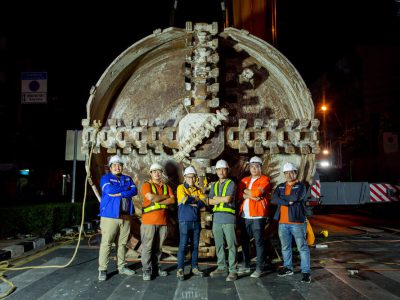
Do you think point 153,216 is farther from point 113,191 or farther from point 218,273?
point 218,273

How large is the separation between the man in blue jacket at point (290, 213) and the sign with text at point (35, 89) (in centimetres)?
661

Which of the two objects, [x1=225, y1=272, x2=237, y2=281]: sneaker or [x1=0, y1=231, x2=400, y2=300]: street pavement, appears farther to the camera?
[x1=225, y1=272, x2=237, y2=281]: sneaker

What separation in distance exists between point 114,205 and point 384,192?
23.8ft

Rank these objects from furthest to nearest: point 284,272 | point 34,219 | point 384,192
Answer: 1. point 384,192
2. point 34,219
3. point 284,272

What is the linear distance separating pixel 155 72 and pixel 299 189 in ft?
8.04

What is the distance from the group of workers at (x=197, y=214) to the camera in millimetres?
3883

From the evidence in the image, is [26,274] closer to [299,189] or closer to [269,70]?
[299,189]

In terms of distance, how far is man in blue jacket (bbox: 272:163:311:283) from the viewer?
3.96 meters

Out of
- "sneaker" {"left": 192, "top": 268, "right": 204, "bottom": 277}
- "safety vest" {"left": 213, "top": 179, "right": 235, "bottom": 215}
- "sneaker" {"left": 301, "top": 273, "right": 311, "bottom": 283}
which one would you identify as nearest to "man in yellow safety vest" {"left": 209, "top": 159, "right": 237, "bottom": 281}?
"safety vest" {"left": 213, "top": 179, "right": 235, "bottom": 215}

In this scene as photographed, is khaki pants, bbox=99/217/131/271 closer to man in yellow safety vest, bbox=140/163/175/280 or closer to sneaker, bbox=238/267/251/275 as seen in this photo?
man in yellow safety vest, bbox=140/163/175/280

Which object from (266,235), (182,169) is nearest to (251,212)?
(266,235)

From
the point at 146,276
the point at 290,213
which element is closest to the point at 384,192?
the point at 290,213

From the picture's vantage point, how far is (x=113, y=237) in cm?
404

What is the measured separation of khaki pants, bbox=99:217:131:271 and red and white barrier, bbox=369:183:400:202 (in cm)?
698
